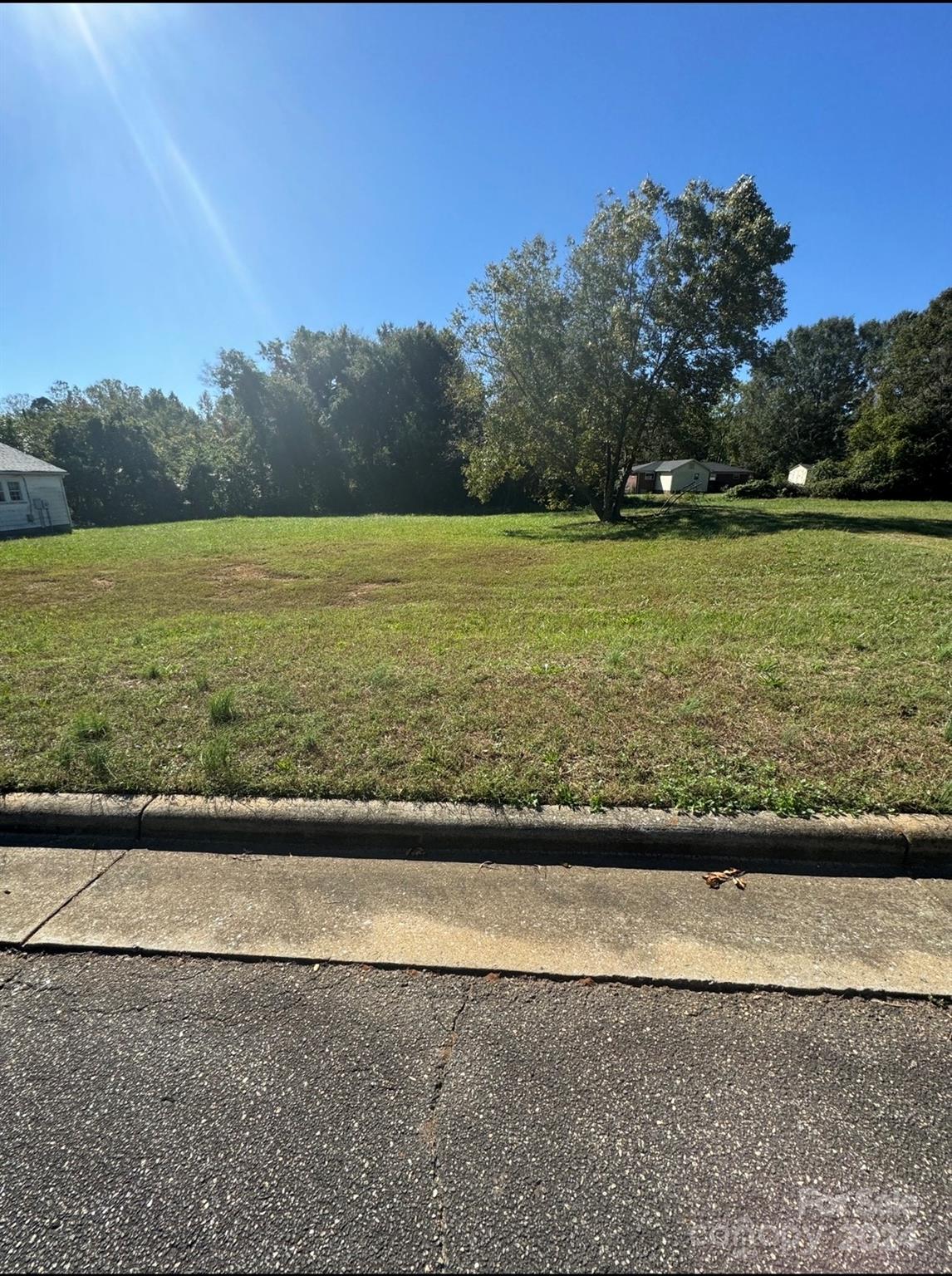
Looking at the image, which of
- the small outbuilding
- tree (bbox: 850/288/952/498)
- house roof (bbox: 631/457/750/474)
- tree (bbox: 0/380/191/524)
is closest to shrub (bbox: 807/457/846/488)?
tree (bbox: 850/288/952/498)

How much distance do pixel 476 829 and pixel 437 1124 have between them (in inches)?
51.1

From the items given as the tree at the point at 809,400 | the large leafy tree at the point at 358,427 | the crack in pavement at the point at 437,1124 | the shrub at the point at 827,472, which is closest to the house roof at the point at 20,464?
the large leafy tree at the point at 358,427

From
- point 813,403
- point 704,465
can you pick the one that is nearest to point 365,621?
point 704,465

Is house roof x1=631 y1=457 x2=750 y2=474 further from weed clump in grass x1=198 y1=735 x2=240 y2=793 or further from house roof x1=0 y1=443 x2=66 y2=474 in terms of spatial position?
weed clump in grass x1=198 y1=735 x2=240 y2=793

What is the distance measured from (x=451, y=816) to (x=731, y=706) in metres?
2.21

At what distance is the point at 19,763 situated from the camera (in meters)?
3.53

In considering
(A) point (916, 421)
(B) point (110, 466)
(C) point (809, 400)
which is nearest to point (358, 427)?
(B) point (110, 466)

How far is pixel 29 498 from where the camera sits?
23.4 metres

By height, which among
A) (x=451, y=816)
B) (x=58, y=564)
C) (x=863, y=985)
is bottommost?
(x=863, y=985)

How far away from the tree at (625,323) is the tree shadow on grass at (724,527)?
241 cm

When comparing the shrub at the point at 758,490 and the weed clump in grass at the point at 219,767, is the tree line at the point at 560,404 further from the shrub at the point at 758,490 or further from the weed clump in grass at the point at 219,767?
the weed clump in grass at the point at 219,767

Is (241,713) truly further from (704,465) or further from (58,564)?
(704,465)

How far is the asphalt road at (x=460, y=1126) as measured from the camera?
139 centimetres

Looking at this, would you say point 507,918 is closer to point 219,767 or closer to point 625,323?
point 219,767
